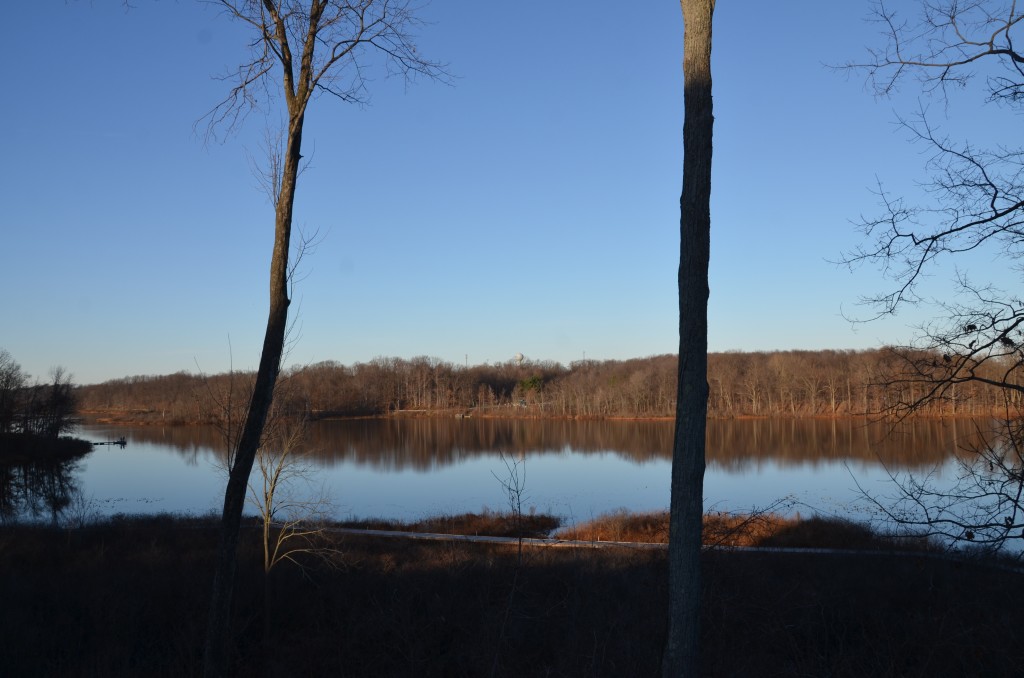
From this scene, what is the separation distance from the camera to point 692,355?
420 centimetres

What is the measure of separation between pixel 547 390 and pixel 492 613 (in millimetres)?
101075

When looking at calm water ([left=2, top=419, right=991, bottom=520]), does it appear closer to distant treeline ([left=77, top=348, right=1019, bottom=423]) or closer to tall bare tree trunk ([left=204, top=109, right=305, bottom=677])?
distant treeline ([left=77, top=348, right=1019, bottom=423])

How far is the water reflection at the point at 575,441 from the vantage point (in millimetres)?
42812

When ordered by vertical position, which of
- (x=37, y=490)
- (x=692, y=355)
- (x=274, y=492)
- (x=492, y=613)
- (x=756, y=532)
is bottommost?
(x=37, y=490)

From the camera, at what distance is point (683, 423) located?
4199mm

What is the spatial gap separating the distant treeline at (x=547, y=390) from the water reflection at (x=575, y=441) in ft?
Answer: 15.1

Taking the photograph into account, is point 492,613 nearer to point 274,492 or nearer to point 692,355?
point 274,492

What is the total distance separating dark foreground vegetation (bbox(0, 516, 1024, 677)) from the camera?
24.4 feet

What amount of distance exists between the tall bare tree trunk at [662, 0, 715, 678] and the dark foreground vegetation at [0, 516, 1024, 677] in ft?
5.55

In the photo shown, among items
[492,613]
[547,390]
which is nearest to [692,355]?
[492,613]

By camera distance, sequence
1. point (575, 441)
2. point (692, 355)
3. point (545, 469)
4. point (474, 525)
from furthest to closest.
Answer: point (575, 441)
point (545, 469)
point (474, 525)
point (692, 355)

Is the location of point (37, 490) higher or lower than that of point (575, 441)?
lower

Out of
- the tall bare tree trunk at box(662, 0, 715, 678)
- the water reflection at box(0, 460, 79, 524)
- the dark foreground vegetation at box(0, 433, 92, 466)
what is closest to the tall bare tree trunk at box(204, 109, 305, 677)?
the tall bare tree trunk at box(662, 0, 715, 678)

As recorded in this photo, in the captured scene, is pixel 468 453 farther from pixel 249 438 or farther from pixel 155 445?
pixel 249 438
